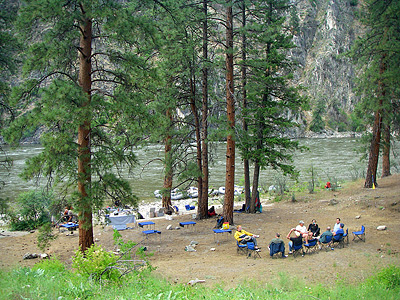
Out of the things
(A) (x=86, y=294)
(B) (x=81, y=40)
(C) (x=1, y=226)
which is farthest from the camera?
(C) (x=1, y=226)

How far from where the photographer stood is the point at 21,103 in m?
8.67

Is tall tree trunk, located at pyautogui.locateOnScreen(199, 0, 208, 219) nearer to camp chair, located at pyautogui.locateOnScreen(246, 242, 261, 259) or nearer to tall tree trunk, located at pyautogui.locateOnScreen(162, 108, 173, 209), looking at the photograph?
tall tree trunk, located at pyautogui.locateOnScreen(162, 108, 173, 209)

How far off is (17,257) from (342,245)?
32.0 ft

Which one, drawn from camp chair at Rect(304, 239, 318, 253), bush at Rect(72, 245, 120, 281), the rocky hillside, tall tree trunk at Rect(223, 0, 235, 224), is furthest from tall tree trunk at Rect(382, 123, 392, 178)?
the rocky hillside

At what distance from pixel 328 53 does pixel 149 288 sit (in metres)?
129

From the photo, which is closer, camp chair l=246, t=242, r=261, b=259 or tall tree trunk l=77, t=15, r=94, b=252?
tall tree trunk l=77, t=15, r=94, b=252

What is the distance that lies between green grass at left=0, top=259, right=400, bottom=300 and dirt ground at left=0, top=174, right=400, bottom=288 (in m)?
0.76

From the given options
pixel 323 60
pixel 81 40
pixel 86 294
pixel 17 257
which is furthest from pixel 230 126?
pixel 323 60

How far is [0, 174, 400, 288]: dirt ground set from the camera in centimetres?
844

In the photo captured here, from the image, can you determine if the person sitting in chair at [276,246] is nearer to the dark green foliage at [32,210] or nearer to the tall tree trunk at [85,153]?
the tall tree trunk at [85,153]

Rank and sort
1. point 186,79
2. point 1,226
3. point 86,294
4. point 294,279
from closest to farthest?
point 86,294 → point 294,279 → point 186,79 → point 1,226

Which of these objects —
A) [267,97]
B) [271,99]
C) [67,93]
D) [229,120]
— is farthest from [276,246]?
[267,97]

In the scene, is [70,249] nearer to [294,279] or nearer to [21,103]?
[21,103]

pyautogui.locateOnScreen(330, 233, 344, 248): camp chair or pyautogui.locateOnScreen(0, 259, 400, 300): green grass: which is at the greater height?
pyautogui.locateOnScreen(0, 259, 400, 300): green grass
